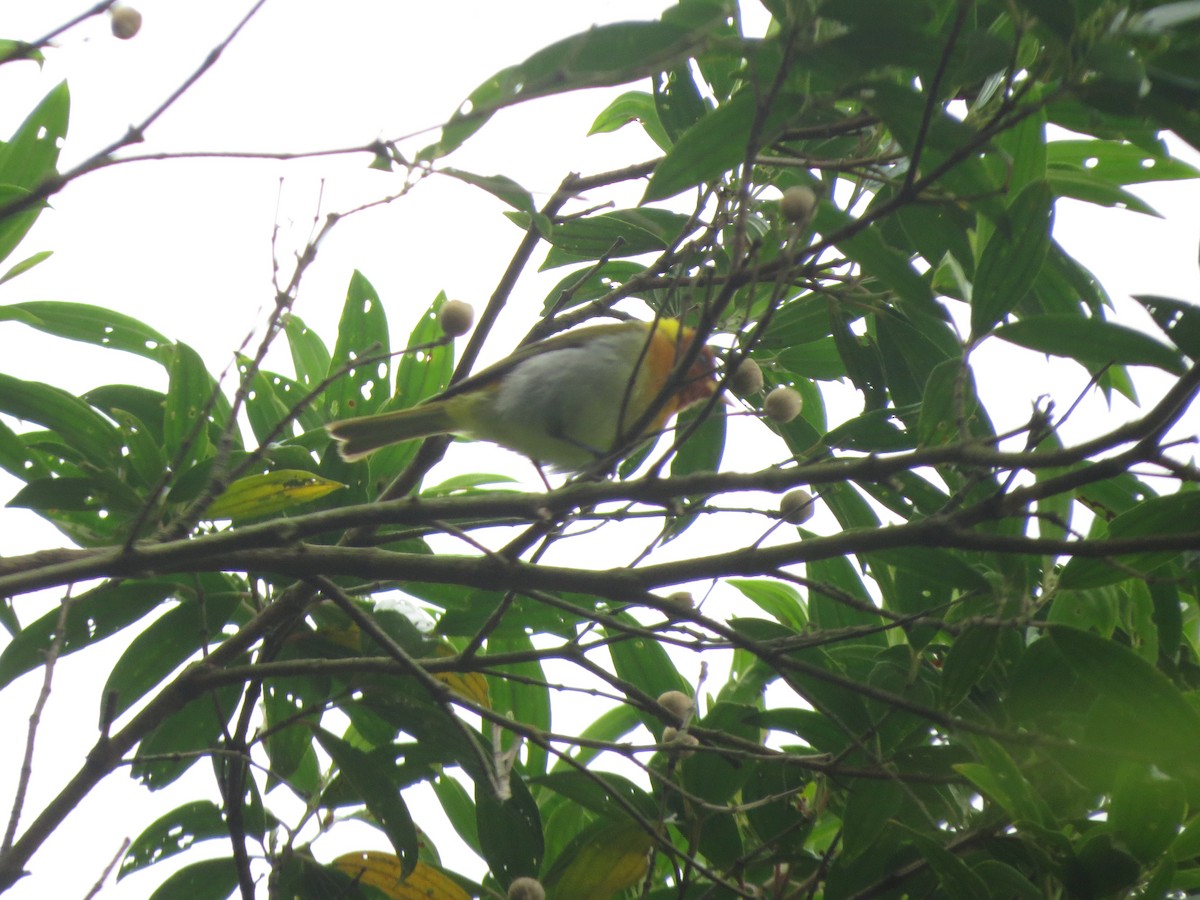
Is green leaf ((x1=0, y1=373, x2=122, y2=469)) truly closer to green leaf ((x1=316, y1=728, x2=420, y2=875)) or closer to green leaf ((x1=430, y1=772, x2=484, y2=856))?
green leaf ((x1=316, y1=728, x2=420, y2=875))

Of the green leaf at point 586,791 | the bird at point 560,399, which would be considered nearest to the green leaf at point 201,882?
the green leaf at point 586,791

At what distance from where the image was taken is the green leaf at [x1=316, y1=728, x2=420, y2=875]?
8.63 feet

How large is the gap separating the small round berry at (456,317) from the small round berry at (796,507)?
3.06 feet

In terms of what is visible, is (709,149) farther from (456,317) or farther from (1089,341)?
(456,317)

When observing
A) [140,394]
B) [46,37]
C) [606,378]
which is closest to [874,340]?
[606,378]

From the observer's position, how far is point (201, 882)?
2.87 metres

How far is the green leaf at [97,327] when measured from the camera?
10.2 ft

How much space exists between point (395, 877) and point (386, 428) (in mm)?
1192

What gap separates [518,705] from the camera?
304 cm

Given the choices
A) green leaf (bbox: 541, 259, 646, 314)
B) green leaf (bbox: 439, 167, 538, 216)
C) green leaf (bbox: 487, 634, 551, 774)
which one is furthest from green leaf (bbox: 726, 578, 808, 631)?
green leaf (bbox: 439, 167, 538, 216)

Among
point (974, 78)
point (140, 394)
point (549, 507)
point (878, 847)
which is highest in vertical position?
point (140, 394)

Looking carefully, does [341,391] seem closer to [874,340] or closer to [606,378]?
[606,378]

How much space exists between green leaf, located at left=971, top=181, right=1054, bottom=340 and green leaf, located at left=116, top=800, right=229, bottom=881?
2.31 metres

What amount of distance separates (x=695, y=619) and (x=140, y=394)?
5.69 feet
